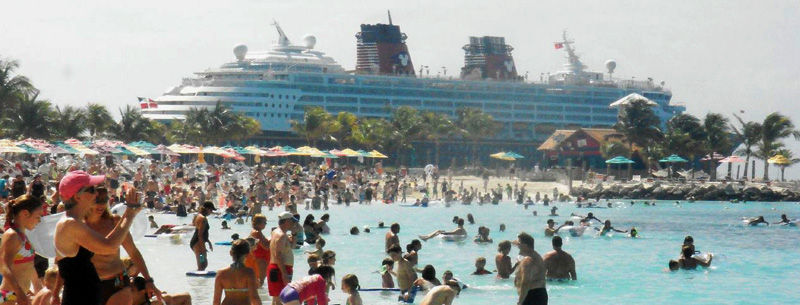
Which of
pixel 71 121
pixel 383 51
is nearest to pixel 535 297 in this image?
pixel 71 121

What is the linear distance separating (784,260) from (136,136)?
172 feet

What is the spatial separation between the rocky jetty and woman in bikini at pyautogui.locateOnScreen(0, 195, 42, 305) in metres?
56.4

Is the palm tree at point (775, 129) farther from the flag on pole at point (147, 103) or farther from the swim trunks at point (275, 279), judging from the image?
the swim trunks at point (275, 279)

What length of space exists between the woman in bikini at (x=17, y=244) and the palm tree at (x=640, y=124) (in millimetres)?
66043

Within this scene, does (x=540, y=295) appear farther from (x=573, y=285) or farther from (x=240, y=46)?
(x=240, y=46)

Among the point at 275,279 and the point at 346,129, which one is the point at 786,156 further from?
the point at 275,279

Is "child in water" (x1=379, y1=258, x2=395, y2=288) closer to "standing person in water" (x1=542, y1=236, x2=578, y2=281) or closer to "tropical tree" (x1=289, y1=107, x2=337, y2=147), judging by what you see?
"standing person in water" (x1=542, y1=236, x2=578, y2=281)

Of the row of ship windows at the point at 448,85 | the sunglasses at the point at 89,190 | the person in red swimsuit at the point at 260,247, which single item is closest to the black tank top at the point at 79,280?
the sunglasses at the point at 89,190

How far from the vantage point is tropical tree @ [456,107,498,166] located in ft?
333

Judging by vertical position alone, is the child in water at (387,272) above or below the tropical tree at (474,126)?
below

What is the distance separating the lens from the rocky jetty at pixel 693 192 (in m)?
64.1

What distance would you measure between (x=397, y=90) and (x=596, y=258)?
8928cm

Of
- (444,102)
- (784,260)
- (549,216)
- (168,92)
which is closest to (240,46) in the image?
(168,92)

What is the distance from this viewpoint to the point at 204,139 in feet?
260
